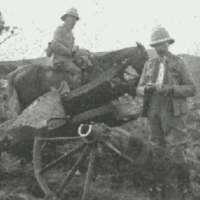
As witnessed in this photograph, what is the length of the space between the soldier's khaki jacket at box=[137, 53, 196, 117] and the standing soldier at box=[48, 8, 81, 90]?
1.67 m

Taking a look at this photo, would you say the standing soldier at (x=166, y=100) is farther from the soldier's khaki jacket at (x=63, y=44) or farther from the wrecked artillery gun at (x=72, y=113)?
the soldier's khaki jacket at (x=63, y=44)

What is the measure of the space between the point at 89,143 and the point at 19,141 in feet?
6.14

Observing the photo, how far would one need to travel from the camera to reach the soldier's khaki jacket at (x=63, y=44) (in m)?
7.71

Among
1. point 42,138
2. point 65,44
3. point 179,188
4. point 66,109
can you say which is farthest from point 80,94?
point 179,188

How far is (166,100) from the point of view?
6.02 m

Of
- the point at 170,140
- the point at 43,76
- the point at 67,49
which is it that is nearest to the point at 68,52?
the point at 67,49

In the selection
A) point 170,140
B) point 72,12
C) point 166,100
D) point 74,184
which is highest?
point 72,12

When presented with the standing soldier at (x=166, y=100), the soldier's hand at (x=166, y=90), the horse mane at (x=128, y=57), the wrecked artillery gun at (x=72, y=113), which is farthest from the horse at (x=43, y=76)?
the soldier's hand at (x=166, y=90)

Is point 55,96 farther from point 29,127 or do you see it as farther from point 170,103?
point 170,103

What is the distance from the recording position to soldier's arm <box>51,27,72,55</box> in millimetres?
7703

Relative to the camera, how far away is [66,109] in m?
7.09

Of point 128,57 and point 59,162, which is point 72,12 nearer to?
point 128,57

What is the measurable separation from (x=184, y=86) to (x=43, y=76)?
9.99ft

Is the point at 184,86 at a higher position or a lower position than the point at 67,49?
lower
